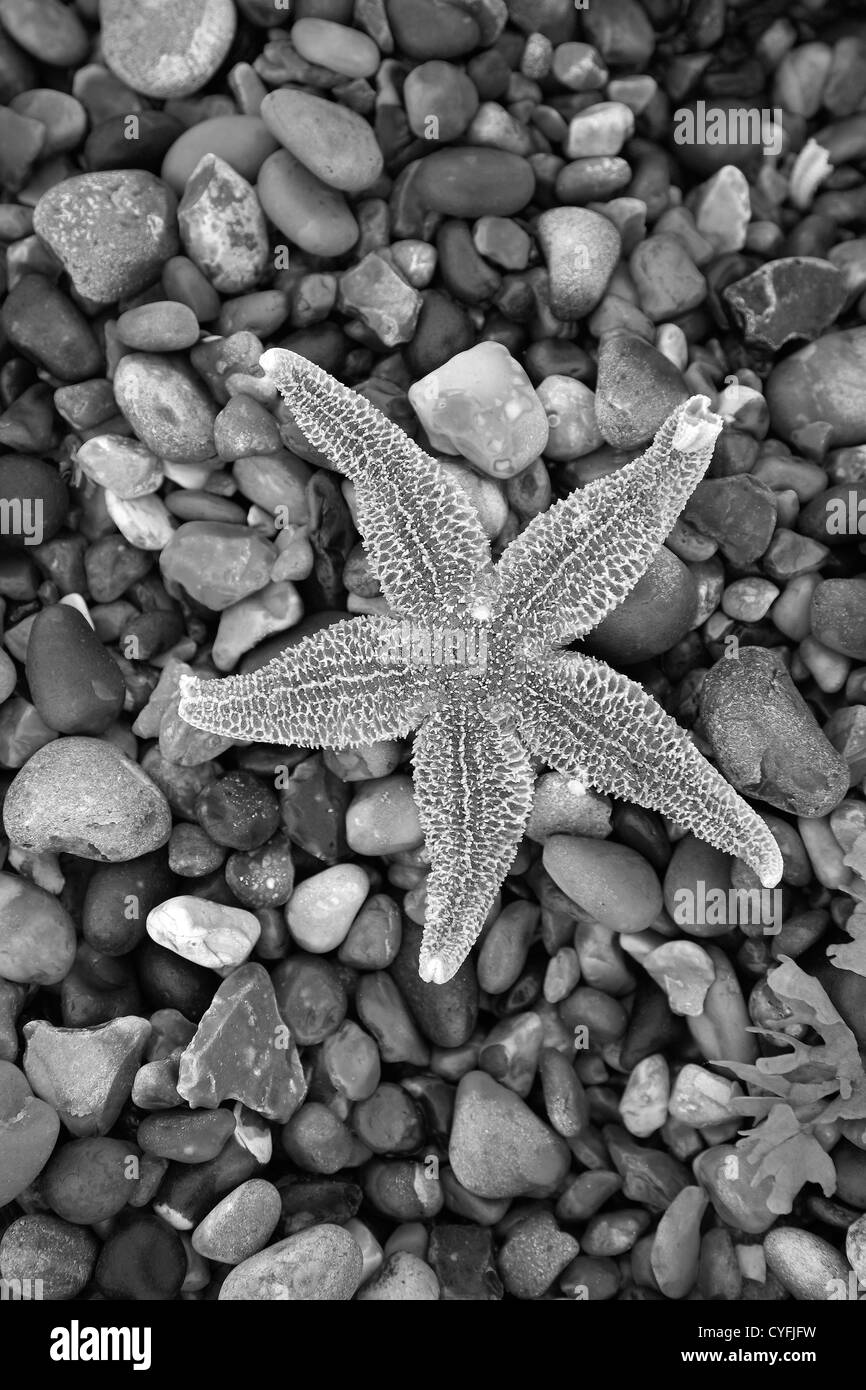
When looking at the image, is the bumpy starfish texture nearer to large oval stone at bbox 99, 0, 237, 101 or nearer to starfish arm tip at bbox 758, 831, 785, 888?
starfish arm tip at bbox 758, 831, 785, 888

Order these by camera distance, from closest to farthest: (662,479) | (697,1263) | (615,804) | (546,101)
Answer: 1. (662,479)
2. (697,1263)
3. (615,804)
4. (546,101)

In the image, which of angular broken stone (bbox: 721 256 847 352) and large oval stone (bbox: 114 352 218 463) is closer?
large oval stone (bbox: 114 352 218 463)

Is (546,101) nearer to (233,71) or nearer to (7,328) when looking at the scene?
(233,71)

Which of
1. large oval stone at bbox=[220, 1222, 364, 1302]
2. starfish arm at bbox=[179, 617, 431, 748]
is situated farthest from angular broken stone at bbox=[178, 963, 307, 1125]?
starfish arm at bbox=[179, 617, 431, 748]

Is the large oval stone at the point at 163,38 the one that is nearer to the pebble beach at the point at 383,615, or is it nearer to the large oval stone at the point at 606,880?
the pebble beach at the point at 383,615

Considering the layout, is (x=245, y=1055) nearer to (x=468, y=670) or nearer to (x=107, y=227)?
(x=468, y=670)

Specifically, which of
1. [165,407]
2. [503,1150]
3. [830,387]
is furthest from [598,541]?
[503,1150]

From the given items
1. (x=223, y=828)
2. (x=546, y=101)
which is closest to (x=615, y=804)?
(x=223, y=828)

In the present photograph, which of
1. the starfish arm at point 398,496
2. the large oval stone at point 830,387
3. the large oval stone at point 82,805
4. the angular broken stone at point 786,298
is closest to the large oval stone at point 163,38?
the starfish arm at point 398,496
